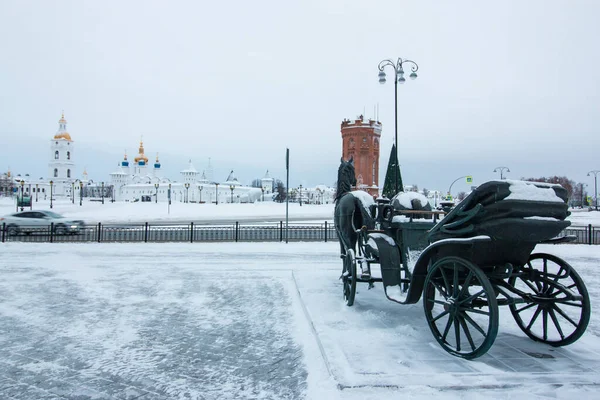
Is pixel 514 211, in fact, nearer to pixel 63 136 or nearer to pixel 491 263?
pixel 491 263

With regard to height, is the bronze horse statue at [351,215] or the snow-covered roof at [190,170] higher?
the snow-covered roof at [190,170]

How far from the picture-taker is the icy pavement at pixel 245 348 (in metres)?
3.85

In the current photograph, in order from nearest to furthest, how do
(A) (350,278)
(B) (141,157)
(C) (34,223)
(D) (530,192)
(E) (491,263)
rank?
(D) (530,192) → (E) (491,263) → (A) (350,278) → (C) (34,223) → (B) (141,157)

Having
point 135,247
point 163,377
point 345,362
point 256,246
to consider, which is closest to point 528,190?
point 345,362

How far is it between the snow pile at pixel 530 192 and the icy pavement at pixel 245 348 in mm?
1820

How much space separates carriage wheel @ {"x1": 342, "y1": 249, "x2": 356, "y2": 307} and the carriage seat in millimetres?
2579

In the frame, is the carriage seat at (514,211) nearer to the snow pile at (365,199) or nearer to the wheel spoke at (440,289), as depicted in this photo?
the wheel spoke at (440,289)

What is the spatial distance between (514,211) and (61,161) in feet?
429

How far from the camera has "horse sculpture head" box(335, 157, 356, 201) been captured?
8031 mm

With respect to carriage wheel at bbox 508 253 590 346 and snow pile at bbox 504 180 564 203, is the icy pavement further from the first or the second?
snow pile at bbox 504 180 564 203

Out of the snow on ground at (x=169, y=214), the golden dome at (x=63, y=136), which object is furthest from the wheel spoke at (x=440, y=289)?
the golden dome at (x=63, y=136)

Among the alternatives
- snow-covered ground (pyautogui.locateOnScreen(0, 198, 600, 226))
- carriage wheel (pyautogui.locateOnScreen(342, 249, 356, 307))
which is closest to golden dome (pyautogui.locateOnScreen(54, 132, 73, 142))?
snow-covered ground (pyautogui.locateOnScreen(0, 198, 600, 226))

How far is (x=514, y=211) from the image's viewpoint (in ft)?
13.2

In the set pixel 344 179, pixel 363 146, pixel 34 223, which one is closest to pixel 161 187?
pixel 363 146
